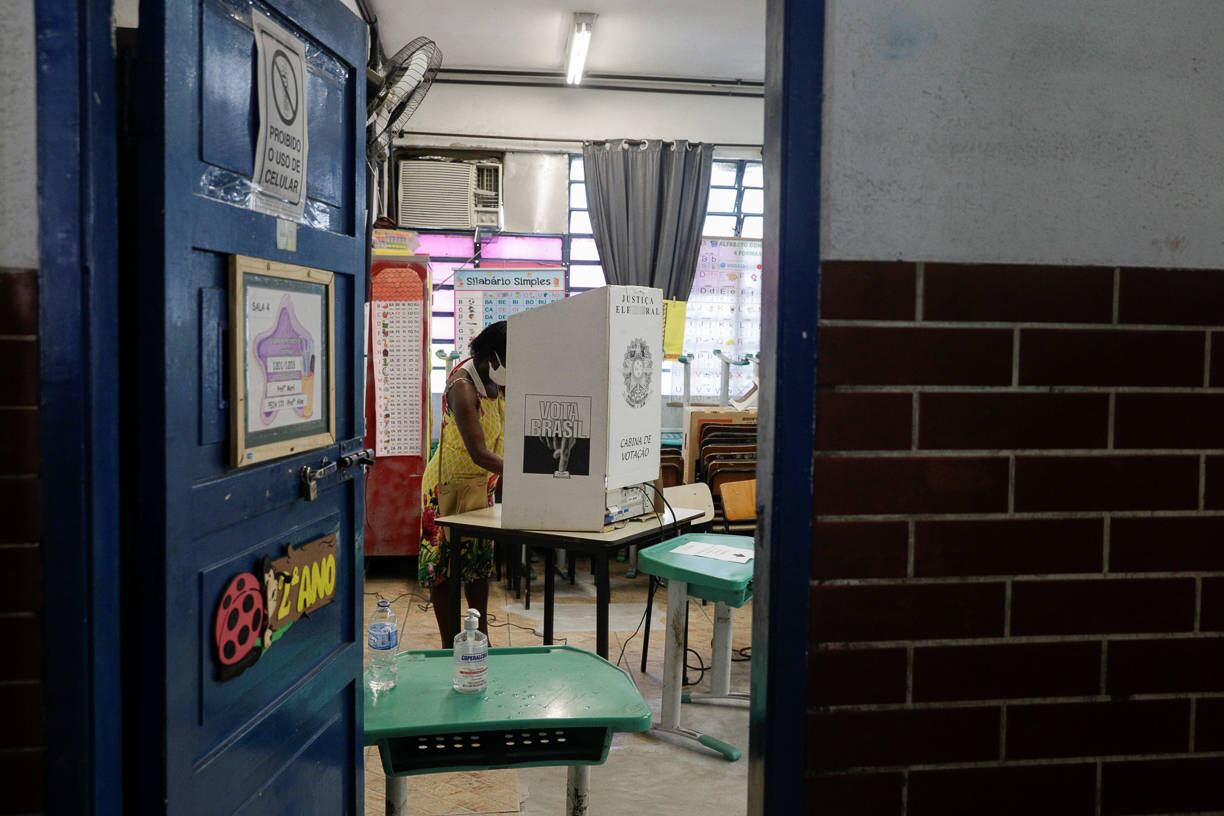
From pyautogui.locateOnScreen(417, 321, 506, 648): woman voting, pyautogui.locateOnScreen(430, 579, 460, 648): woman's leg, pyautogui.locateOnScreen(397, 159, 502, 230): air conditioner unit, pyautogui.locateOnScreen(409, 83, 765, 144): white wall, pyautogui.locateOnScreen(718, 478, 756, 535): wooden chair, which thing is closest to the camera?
pyautogui.locateOnScreen(417, 321, 506, 648): woman voting

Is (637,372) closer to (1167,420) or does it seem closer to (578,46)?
(1167,420)

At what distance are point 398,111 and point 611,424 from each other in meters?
3.64

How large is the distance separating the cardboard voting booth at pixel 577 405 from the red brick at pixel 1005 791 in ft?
6.15

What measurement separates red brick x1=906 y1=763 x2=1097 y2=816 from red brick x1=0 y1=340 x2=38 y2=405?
1220 millimetres

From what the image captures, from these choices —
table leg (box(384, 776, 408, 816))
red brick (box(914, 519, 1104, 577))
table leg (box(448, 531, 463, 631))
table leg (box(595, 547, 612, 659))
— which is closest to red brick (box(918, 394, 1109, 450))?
red brick (box(914, 519, 1104, 577))

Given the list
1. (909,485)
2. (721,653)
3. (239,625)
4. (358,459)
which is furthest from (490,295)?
(909,485)

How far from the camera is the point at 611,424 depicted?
122 inches

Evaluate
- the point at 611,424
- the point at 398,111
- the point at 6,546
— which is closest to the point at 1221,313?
the point at 6,546

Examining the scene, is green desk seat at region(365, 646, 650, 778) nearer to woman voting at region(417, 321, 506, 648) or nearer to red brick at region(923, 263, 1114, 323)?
red brick at region(923, 263, 1114, 323)

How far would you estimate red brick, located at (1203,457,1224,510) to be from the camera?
1314 mm

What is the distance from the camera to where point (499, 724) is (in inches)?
75.5

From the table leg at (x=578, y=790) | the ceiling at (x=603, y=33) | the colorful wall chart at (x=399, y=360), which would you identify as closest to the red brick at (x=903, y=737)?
the table leg at (x=578, y=790)

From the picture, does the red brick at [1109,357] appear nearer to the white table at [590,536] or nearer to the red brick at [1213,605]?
the red brick at [1213,605]

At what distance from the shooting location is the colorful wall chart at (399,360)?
5859mm
